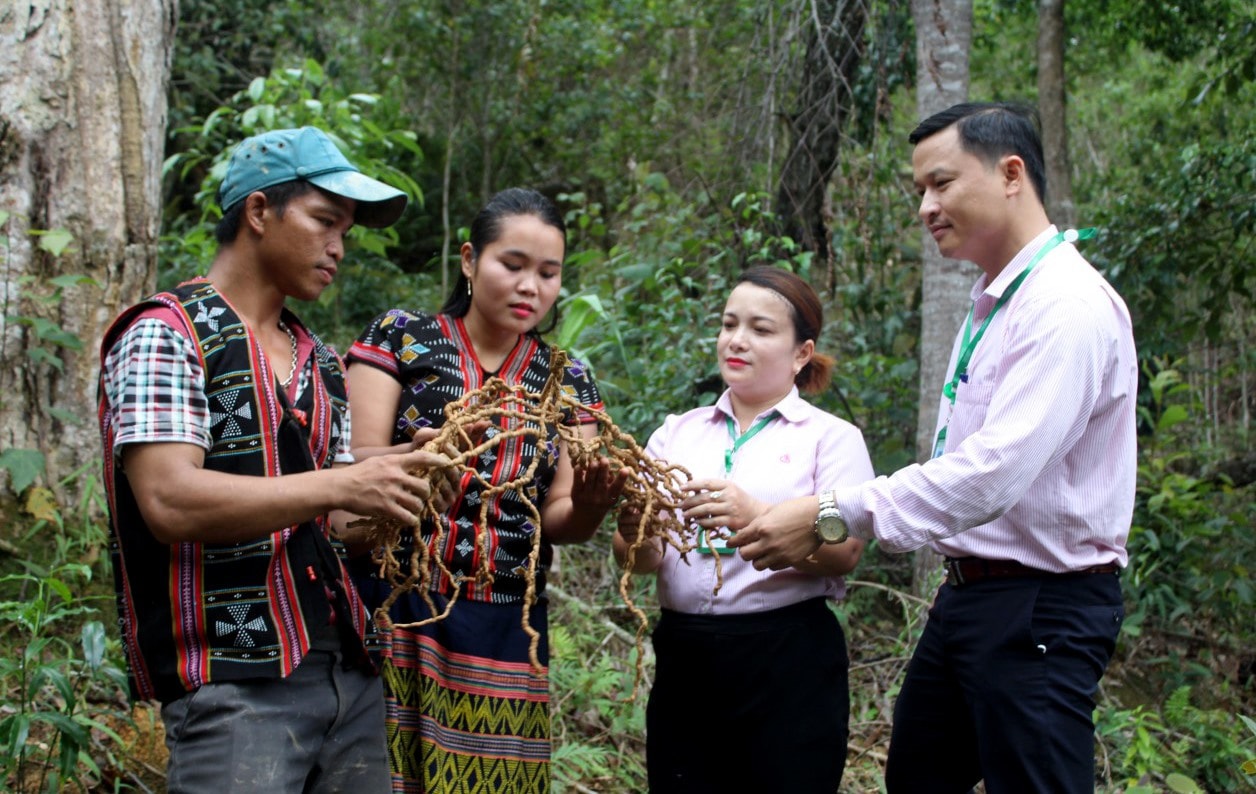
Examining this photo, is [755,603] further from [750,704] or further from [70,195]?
[70,195]

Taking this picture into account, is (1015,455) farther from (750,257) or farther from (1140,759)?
(750,257)

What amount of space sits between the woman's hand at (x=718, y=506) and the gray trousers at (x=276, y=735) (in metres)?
0.78

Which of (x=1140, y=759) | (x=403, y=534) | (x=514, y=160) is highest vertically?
(x=514, y=160)

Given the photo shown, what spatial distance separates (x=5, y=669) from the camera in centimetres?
276

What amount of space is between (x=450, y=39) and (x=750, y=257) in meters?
5.97

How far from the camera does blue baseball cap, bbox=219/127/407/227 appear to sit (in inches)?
84.4

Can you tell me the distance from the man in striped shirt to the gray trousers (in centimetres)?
89

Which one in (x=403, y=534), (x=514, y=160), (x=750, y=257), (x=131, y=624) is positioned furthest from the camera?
(x=514, y=160)

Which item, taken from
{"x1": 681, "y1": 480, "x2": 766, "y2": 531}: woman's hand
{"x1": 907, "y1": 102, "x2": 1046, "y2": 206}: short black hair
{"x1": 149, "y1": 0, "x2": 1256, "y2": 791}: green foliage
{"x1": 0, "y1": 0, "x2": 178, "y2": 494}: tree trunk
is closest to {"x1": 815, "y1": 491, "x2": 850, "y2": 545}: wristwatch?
{"x1": 681, "y1": 480, "x2": 766, "y2": 531}: woman's hand

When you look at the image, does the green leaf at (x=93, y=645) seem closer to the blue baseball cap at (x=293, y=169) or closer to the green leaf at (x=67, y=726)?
the green leaf at (x=67, y=726)

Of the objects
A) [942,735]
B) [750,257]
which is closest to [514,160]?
[750,257]

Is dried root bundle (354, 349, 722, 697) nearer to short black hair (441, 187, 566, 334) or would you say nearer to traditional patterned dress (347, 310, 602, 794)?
traditional patterned dress (347, 310, 602, 794)

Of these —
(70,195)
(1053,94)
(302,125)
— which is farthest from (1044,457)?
(1053,94)

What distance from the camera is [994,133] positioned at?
2.45 metres
